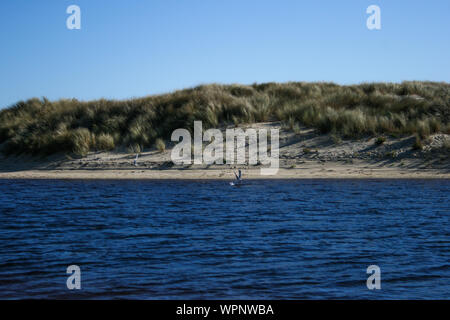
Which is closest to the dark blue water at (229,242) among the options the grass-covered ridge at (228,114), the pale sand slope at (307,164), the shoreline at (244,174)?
the shoreline at (244,174)

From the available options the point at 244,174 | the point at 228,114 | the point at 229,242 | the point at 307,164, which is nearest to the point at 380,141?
the point at 307,164

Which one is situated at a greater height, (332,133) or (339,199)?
(332,133)

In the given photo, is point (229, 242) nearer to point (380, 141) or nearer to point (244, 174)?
point (244, 174)

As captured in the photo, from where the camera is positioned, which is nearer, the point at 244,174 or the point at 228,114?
the point at 244,174

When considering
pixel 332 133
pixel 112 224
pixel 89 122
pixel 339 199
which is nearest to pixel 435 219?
pixel 339 199

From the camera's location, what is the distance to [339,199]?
53.9 ft

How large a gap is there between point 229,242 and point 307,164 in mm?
11452

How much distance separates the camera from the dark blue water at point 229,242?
8.52 meters

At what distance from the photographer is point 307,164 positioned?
72.8 ft

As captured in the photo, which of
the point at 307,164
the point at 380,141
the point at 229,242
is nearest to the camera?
the point at 229,242

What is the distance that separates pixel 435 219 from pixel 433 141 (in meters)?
9.71

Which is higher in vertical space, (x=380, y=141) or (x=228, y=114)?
(x=228, y=114)
